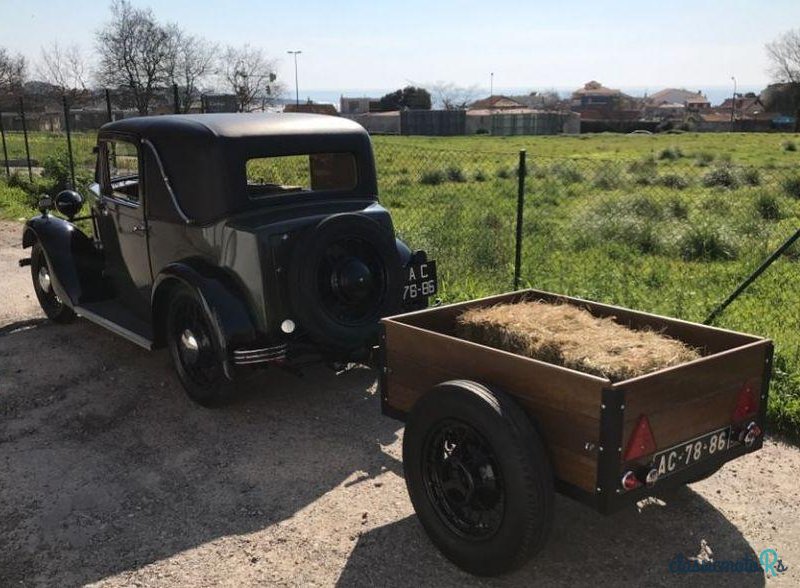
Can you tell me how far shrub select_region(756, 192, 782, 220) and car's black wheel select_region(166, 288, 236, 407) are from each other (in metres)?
9.76

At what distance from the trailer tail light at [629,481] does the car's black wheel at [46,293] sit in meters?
5.58

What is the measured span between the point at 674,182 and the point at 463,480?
47.7 feet

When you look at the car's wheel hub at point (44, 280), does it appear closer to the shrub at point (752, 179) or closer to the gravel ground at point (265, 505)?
the gravel ground at point (265, 505)

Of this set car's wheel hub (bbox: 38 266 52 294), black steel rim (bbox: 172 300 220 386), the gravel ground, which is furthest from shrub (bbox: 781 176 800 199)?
car's wheel hub (bbox: 38 266 52 294)

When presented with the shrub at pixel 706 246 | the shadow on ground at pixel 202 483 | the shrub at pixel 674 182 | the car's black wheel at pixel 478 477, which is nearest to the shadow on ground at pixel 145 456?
the shadow on ground at pixel 202 483

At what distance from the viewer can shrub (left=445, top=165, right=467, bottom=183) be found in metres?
18.4

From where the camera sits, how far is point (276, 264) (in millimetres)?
4578

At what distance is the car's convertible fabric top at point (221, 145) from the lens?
4.84 metres

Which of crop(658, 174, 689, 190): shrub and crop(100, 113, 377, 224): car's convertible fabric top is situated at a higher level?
crop(100, 113, 377, 224): car's convertible fabric top

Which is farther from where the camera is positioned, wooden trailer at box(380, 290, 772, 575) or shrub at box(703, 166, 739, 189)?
shrub at box(703, 166, 739, 189)

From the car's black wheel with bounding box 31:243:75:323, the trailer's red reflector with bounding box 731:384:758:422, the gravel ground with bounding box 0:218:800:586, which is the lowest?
the gravel ground with bounding box 0:218:800:586

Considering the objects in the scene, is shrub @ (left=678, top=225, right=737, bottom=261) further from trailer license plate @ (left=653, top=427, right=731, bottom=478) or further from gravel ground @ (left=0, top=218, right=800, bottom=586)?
trailer license plate @ (left=653, top=427, right=731, bottom=478)

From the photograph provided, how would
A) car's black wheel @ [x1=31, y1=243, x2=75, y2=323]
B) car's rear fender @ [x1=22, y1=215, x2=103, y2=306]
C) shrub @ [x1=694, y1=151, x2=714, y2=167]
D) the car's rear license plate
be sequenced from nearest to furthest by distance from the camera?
the car's rear license plate, car's rear fender @ [x1=22, y1=215, x2=103, y2=306], car's black wheel @ [x1=31, y1=243, x2=75, y2=323], shrub @ [x1=694, y1=151, x2=714, y2=167]

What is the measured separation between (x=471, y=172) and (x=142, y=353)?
566 inches
